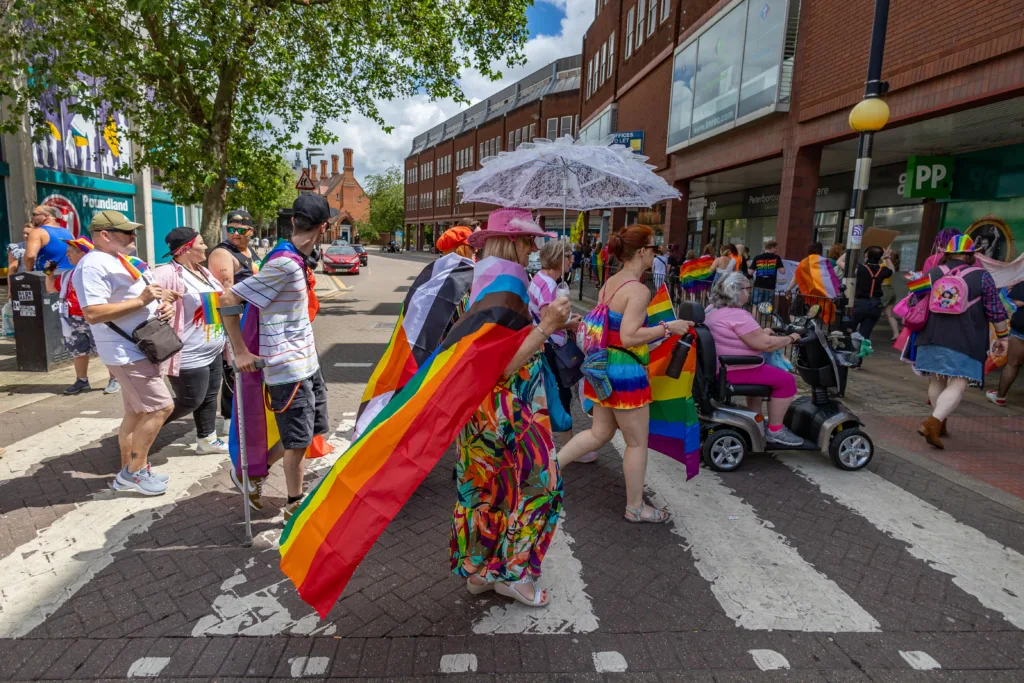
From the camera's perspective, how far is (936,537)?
3891mm

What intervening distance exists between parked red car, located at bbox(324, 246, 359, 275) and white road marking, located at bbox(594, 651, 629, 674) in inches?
1087

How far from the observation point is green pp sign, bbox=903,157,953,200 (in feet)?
42.0

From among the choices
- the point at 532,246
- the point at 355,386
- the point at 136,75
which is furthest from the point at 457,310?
the point at 136,75

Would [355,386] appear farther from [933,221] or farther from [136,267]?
[933,221]

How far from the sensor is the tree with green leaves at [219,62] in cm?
919

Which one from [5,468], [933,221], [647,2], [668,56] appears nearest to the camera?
[5,468]

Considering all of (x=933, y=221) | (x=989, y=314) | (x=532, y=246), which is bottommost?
(x=989, y=314)

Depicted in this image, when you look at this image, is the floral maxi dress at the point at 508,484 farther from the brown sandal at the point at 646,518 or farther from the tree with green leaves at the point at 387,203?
the tree with green leaves at the point at 387,203

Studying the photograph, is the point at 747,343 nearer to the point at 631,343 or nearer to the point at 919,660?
the point at 631,343

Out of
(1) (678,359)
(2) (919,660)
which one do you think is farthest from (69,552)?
(2) (919,660)

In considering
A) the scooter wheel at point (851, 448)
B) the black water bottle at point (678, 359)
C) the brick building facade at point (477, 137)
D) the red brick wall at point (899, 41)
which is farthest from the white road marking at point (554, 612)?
the brick building facade at point (477, 137)

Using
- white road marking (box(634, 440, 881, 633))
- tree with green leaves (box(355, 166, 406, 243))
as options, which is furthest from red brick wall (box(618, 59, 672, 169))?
tree with green leaves (box(355, 166, 406, 243))

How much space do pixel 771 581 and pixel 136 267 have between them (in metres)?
4.51

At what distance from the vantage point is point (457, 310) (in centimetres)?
340
